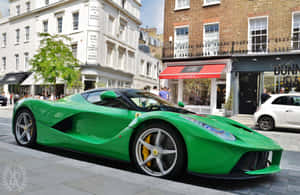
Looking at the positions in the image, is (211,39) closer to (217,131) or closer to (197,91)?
(197,91)

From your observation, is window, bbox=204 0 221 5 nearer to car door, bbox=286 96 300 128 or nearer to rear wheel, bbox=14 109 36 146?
car door, bbox=286 96 300 128

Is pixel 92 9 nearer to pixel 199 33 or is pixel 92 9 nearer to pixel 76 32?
pixel 76 32

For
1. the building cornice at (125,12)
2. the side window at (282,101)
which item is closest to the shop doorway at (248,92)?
the side window at (282,101)

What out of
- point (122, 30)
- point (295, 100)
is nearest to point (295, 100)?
point (295, 100)

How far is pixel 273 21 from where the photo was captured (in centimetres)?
1493

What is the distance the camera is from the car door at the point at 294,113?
9.54 meters

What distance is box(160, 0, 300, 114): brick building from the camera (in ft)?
47.9

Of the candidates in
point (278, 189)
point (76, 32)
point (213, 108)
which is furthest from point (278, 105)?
point (76, 32)

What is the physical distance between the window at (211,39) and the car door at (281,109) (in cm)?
693

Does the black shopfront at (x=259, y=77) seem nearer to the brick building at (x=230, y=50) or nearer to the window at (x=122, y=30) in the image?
the brick building at (x=230, y=50)

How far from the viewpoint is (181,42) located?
1773 centimetres

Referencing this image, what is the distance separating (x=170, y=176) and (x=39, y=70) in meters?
20.1

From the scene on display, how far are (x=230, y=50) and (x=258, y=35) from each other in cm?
182

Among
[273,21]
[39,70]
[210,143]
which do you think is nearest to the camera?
[210,143]
